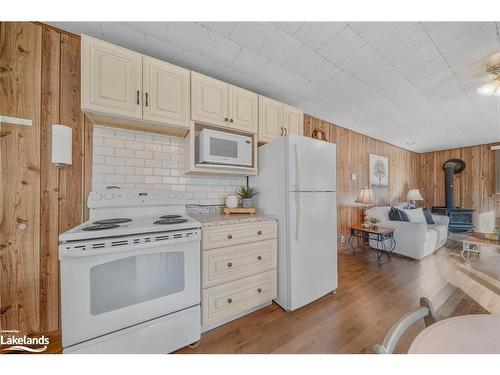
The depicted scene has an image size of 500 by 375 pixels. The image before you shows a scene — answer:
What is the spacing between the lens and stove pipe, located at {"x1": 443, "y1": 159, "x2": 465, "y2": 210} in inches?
214

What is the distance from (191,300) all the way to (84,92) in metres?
1.67

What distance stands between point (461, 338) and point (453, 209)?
6645 millimetres

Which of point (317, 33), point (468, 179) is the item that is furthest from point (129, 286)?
point (468, 179)

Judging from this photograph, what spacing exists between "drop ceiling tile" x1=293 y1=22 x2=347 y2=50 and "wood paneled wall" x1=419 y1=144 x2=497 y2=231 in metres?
6.74

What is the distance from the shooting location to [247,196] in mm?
2232

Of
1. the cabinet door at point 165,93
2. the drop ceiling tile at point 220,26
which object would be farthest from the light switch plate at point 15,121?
the drop ceiling tile at point 220,26

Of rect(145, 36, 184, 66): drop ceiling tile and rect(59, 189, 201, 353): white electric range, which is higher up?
rect(145, 36, 184, 66): drop ceiling tile

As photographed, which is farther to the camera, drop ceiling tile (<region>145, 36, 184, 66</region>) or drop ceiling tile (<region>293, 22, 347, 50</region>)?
drop ceiling tile (<region>145, 36, 184, 66</region>)

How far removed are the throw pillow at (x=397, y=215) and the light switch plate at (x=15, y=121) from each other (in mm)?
4920

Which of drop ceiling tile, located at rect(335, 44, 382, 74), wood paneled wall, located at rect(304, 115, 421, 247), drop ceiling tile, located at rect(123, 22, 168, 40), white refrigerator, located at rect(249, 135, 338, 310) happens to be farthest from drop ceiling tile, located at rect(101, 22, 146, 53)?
wood paneled wall, located at rect(304, 115, 421, 247)

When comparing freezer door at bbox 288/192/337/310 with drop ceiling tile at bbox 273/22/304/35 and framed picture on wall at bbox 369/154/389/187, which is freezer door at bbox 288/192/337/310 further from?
framed picture on wall at bbox 369/154/389/187

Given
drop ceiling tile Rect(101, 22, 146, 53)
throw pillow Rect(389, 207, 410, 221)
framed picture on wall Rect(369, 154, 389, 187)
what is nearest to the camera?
drop ceiling tile Rect(101, 22, 146, 53)

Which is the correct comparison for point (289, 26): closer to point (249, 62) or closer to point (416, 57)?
point (249, 62)

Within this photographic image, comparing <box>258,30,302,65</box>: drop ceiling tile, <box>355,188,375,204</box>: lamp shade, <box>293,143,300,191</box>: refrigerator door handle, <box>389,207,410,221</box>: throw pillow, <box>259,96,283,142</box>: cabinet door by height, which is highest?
<box>258,30,302,65</box>: drop ceiling tile
